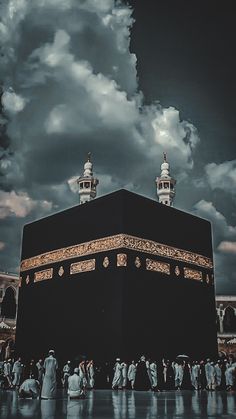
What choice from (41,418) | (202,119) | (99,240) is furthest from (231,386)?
(202,119)

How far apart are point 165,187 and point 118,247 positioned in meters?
16.2

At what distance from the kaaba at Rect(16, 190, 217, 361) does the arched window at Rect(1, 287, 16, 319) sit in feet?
42.9

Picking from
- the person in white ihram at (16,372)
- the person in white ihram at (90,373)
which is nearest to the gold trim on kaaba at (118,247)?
the person in white ihram at (90,373)

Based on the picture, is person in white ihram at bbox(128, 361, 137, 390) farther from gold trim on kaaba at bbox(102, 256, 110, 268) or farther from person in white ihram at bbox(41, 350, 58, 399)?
person in white ihram at bbox(41, 350, 58, 399)

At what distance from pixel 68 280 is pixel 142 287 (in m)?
2.69

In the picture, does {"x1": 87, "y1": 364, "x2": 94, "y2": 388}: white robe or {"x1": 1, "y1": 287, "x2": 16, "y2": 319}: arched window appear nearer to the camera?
{"x1": 87, "y1": 364, "x2": 94, "y2": 388}: white robe

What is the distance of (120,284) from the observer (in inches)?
512

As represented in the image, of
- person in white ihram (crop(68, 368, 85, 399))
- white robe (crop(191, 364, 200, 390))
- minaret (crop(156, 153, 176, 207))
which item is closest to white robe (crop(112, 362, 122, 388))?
white robe (crop(191, 364, 200, 390))

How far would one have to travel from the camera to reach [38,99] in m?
29.2

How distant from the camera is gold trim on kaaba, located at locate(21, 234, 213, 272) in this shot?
13.6 metres

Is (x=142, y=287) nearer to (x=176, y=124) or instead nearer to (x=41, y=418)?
(x=41, y=418)

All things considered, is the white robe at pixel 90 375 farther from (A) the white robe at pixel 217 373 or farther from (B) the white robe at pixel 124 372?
(A) the white robe at pixel 217 373

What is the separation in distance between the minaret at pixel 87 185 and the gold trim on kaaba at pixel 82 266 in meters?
14.1

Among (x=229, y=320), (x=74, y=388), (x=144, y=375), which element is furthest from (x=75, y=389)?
(x=229, y=320)
